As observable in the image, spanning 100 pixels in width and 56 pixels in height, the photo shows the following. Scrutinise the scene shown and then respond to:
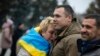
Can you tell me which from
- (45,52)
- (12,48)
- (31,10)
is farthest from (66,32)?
(31,10)

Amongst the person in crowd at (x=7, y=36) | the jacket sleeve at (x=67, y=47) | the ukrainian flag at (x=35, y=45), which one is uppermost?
the person in crowd at (x=7, y=36)

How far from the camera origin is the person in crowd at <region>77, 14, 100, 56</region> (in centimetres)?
576

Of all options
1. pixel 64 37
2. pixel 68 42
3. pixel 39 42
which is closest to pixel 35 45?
pixel 39 42

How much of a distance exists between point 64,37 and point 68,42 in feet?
0.73

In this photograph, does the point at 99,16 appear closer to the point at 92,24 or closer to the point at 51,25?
the point at 92,24

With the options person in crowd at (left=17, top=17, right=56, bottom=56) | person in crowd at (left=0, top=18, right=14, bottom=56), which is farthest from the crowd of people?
person in crowd at (left=0, top=18, right=14, bottom=56)

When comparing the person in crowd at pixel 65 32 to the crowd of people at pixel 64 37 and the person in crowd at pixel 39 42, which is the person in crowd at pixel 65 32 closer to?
the crowd of people at pixel 64 37

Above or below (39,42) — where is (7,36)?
above

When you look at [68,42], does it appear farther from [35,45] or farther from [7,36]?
[7,36]

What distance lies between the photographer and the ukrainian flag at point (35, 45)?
278 inches

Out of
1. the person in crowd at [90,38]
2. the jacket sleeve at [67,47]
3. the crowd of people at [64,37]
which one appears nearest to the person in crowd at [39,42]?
the crowd of people at [64,37]

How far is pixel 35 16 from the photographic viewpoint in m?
40.3

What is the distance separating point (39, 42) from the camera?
7137 millimetres

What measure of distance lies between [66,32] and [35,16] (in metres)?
33.7
